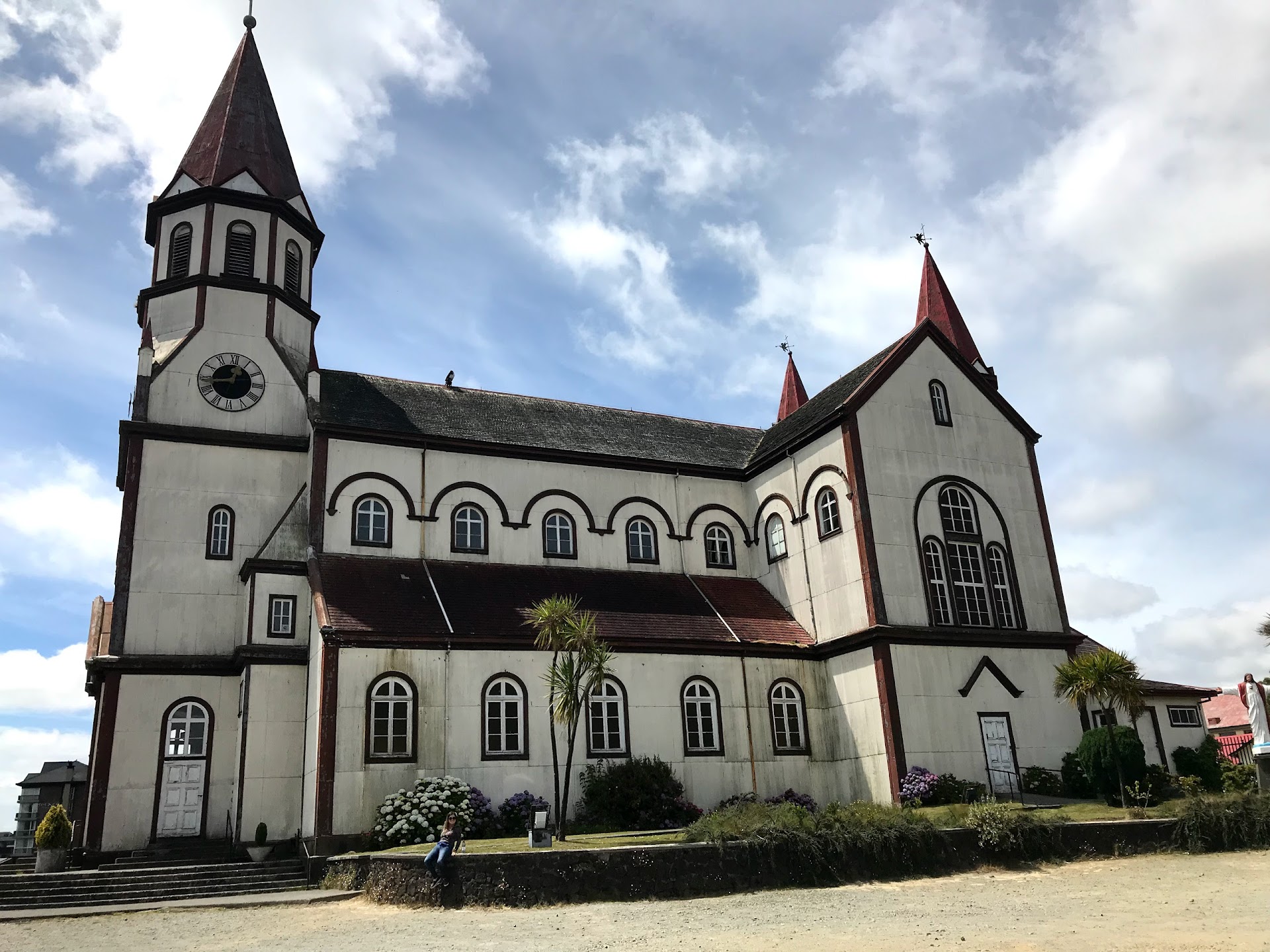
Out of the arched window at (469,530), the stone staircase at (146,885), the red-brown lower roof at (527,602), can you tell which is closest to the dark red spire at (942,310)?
the red-brown lower roof at (527,602)

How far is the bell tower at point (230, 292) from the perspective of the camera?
28.8m

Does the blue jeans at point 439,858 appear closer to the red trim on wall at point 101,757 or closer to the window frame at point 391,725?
the window frame at point 391,725

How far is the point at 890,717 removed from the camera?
25.1 m

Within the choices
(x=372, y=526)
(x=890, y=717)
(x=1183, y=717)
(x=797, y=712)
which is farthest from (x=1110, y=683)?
(x=372, y=526)

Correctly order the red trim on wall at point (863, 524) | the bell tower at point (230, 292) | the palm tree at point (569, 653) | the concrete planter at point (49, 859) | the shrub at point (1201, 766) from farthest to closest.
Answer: the shrub at point (1201, 766)
the bell tower at point (230, 292)
the red trim on wall at point (863, 524)
the concrete planter at point (49, 859)
the palm tree at point (569, 653)

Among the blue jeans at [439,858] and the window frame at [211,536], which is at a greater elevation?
the window frame at [211,536]

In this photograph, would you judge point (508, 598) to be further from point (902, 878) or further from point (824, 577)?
point (902, 878)

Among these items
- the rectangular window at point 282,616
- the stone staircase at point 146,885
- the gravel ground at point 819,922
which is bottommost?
the gravel ground at point 819,922

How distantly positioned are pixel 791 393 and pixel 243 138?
26.2m

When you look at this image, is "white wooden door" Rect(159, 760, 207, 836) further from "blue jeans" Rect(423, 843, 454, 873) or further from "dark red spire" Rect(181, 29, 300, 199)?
"dark red spire" Rect(181, 29, 300, 199)

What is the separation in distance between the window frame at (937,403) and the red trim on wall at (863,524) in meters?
3.15

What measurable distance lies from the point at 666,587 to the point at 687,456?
17.2ft

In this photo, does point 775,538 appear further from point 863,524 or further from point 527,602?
point 527,602

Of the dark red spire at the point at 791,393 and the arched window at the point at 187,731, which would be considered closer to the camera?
the arched window at the point at 187,731
